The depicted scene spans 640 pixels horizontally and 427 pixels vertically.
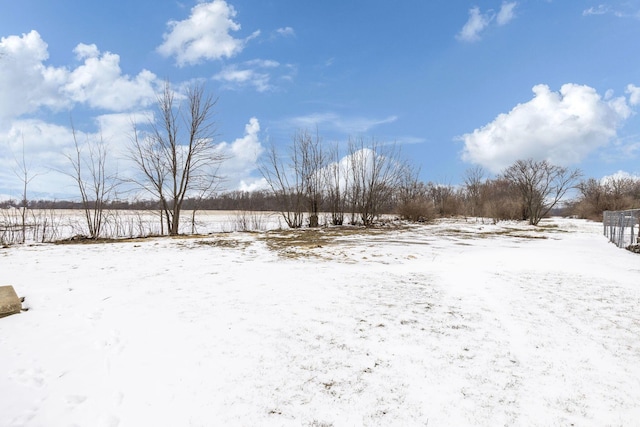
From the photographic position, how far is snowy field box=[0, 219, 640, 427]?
2357 millimetres

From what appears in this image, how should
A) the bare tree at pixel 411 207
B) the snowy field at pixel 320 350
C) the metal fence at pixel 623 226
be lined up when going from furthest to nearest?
the bare tree at pixel 411 207
the metal fence at pixel 623 226
the snowy field at pixel 320 350

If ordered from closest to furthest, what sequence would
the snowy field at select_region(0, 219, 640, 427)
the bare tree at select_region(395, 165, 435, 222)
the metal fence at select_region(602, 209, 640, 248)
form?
the snowy field at select_region(0, 219, 640, 427)
the metal fence at select_region(602, 209, 640, 248)
the bare tree at select_region(395, 165, 435, 222)

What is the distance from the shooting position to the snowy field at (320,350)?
7.73 ft

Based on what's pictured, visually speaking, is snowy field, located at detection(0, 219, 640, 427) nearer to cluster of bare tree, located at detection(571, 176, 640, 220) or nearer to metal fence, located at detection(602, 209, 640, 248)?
metal fence, located at detection(602, 209, 640, 248)

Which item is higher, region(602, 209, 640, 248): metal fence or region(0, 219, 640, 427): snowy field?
region(602, 209, 640, 248): metal fence

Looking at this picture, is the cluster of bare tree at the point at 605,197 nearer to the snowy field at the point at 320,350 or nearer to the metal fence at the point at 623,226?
the metal fence at the point at 623,226

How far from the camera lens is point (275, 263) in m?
8.04

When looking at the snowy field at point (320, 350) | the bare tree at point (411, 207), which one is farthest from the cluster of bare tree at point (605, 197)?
the snowy field at point (320, 350)

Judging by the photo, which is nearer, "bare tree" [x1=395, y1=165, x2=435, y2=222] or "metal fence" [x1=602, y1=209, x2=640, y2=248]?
"metal fence" [x1=602, y1=209, x2=640, y2=248]

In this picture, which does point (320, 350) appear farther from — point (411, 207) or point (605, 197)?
point (605, 197)

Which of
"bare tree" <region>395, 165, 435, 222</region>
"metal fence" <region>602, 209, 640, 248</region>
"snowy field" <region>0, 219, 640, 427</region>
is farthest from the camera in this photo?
"bare tree" <region>395, 165, 435, 222</region>

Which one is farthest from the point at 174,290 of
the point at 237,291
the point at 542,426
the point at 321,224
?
the point at 321,224

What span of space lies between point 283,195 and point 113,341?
1859 centimetres

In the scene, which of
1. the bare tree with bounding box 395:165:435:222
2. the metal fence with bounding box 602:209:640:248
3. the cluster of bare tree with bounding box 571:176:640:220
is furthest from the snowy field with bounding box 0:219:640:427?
the cluster of bare tree with bounding box 571:176:640:220
